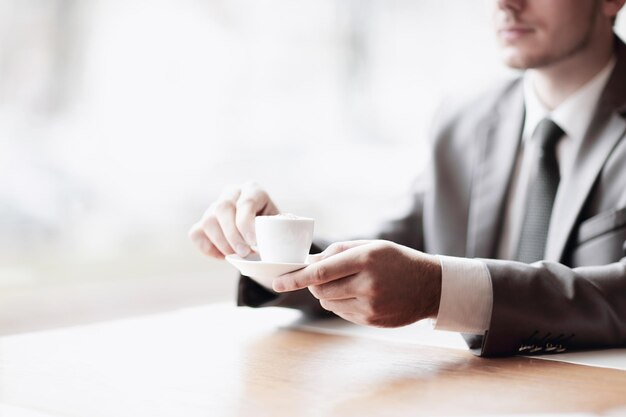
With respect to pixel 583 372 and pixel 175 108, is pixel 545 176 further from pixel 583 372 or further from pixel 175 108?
pixel 175 108

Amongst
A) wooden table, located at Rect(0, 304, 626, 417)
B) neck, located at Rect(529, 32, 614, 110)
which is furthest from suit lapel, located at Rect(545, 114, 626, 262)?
wooden table, located at Rect(0, 304, 626, 417)

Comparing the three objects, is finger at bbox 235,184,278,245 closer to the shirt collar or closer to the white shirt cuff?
the white shirt cuff

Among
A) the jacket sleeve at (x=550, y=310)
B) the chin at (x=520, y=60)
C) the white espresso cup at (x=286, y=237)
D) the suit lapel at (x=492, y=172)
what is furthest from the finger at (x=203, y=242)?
the chin at (x=520, y=60)

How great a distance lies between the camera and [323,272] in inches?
42.1

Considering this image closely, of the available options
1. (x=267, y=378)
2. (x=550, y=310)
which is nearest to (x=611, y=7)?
(x=550, y=310)

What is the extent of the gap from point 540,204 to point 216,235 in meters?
0.85

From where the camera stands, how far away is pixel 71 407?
888mm

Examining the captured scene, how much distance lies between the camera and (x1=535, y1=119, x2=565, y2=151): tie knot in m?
1.86

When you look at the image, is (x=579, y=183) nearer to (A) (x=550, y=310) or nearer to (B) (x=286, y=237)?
(A) (x=550, y=310)

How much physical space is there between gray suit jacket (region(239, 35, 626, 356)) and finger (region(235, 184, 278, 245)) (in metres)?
0.15

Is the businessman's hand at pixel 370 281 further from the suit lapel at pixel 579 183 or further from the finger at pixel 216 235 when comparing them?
the suit lapel at pixel 579 183

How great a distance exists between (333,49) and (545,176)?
6.58 feet

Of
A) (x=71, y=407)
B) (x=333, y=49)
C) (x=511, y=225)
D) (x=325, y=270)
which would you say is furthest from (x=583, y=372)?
(x=333, y=49)

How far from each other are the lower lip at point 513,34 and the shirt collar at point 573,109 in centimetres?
15
